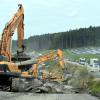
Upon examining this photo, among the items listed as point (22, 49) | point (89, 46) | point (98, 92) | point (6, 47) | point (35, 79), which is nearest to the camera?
point (98, 92)

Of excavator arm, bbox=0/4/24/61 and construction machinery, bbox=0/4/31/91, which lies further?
excavator arm, bbox=0/4/24/61

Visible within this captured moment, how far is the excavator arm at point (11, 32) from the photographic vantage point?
190 ft

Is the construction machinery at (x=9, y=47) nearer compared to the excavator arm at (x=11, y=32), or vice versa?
the construction machinery at (x=9, y=47)

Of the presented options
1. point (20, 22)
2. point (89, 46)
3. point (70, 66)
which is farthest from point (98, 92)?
point (89, 46)

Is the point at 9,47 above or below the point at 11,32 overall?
below

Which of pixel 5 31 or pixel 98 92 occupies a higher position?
pixel 5 31

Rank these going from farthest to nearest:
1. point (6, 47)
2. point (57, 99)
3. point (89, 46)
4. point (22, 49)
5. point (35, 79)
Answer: point (89, 46) < point (22, 49) < point (6, 47) < point (35, 79) < point (57, 99)

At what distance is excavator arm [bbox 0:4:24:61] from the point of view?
57.9 meters

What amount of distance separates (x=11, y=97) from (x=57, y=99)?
3720 millimetres

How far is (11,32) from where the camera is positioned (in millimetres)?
59094

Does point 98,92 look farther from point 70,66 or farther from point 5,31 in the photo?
point 70,66

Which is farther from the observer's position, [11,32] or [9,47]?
[11,32]

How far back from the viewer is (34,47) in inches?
7815

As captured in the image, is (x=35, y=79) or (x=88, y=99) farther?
(x=35, y=79)
